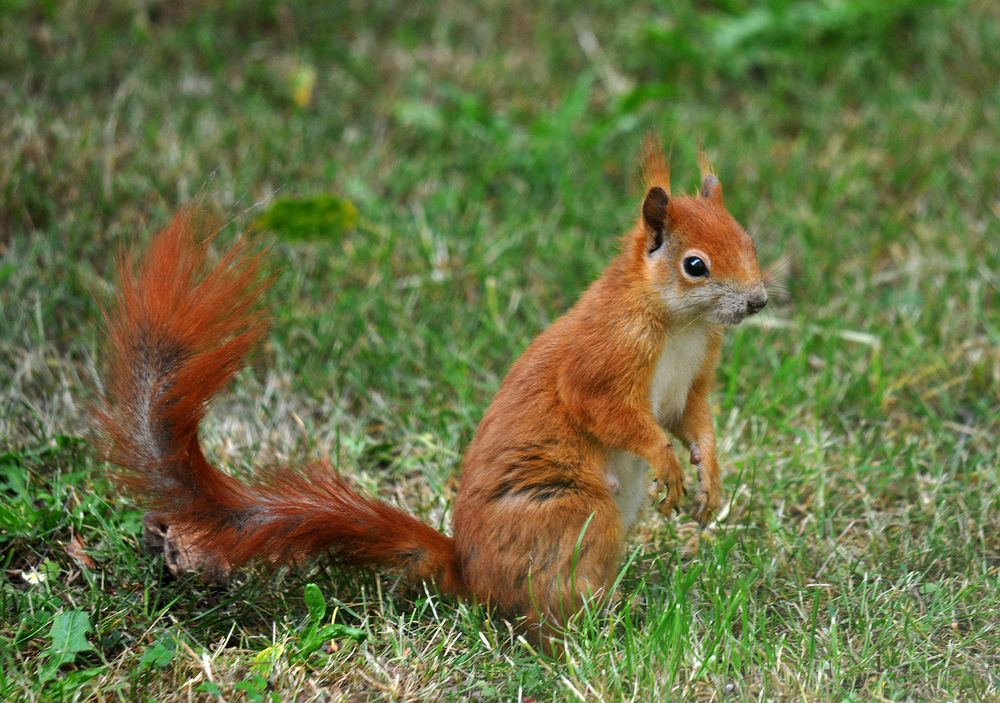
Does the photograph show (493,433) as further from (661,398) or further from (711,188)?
(711,188)

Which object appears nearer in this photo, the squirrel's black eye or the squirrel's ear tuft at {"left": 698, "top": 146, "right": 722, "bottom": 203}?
the squirrel's black eye

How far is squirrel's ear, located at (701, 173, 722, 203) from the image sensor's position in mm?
2595

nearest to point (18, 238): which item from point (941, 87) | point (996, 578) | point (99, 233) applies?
point (99, 233)

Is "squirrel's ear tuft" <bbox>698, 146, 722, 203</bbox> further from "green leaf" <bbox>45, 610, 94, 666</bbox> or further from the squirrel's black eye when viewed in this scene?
"green leaf" <bbox>45, 610, 94, 666</bbox>

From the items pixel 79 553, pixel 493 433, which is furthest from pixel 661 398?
pixel 79 553

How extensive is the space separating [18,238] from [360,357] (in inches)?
44.0

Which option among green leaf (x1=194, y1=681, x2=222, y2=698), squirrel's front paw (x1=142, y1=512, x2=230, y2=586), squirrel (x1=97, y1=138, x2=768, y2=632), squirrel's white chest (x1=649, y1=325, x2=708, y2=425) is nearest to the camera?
green leaf (x1=194, y1=681, x2=222, y2=698)

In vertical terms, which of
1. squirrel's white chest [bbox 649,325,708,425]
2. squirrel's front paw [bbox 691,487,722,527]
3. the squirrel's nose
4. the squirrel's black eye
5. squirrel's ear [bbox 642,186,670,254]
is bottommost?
squirrel's front paw [bbox 691,487,722,527]

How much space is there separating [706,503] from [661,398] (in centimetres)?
24

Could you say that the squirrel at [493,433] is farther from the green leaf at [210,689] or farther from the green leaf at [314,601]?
the green leaf at [210,689]

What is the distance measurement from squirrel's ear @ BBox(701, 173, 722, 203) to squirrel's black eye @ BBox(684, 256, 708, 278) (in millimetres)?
226

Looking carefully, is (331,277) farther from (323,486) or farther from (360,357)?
(323,486)

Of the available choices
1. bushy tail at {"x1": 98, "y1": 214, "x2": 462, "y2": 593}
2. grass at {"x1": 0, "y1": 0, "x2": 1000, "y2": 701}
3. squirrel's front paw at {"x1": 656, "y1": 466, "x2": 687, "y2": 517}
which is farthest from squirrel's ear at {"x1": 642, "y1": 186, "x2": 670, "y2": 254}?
bushy tail at {"x1": 98, "y1": 214, "x2": 462, "y2": 593}

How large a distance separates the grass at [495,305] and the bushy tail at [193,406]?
0.54 ft
